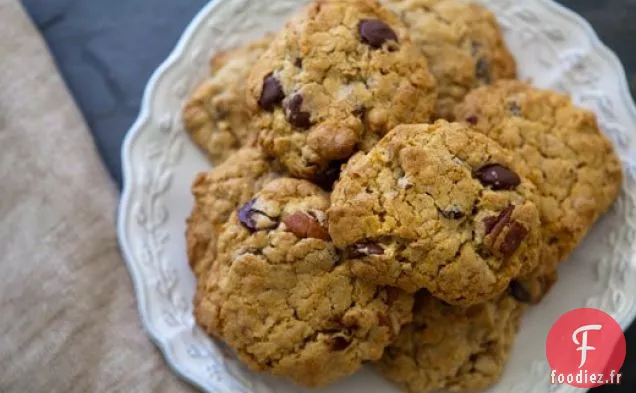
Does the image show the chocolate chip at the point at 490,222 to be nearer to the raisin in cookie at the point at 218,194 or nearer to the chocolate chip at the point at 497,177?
the chocolate chip at the point at 497,177

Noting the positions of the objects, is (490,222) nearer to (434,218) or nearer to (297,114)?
(434,218)

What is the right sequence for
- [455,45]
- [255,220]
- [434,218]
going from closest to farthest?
[434,218] < [255,220] < [455,45]

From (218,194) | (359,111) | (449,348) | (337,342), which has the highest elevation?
(359,111)

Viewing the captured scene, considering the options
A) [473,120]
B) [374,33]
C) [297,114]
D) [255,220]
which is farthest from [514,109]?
[255,220]

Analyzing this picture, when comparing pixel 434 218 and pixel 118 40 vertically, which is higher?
pixel 118 40

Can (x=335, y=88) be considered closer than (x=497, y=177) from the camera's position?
No

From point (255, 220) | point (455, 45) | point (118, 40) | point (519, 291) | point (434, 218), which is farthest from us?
point (118, 40)
